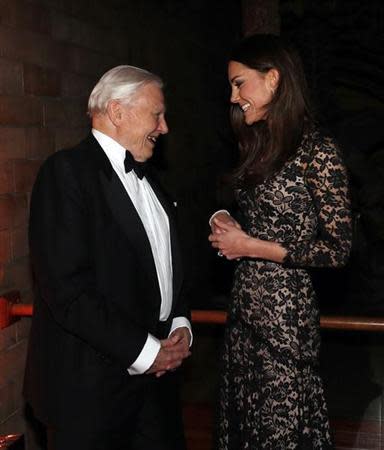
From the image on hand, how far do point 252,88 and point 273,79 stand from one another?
7cm

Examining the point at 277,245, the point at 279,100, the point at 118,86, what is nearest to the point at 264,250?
the point at 277,245

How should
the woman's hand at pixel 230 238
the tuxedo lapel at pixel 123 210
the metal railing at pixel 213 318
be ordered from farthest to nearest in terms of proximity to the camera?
1. the metal railing at pixel 213 318
2. the woman's hand at pixel 230 238
3. the tuxedo lapel at pixel 123 210

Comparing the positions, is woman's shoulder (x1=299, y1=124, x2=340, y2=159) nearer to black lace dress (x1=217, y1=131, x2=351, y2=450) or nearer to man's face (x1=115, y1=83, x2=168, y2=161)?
black lace dress (x1=217, y1=131, x2=351, y2=450)

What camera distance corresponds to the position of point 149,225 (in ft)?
7.14

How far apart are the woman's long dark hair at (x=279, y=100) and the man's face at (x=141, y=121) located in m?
0.32

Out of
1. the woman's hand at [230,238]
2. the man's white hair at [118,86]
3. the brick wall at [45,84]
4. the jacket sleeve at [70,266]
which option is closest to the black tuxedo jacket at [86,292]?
the jacket sleeve at [70,266]

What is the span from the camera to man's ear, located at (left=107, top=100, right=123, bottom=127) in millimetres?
2098

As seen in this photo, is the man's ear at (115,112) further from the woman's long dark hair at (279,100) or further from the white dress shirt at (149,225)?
the woman's long dark hair at (279,100)

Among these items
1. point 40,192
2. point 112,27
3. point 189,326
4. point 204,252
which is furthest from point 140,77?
point 204,252

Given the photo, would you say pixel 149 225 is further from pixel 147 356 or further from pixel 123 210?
pixel 147 356

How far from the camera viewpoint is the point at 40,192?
78.7 inches

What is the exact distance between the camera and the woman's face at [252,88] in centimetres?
222

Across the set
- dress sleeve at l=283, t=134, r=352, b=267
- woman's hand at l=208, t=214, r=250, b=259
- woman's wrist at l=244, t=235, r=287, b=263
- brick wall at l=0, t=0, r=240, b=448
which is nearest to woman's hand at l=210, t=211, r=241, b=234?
woman's hand at l=208, t=214, r=250, b=259

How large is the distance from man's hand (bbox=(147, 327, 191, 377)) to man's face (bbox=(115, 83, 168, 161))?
0.59 metres
